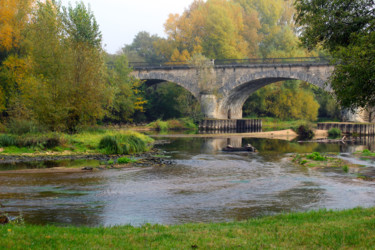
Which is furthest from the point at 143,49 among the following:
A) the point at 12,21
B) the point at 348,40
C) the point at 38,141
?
the point at 348,40

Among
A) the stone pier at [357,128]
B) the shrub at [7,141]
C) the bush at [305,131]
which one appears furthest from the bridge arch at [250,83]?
the shrub at [7,141]

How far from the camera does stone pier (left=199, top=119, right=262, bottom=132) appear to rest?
60.8 m

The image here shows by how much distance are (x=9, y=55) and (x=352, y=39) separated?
120 feet

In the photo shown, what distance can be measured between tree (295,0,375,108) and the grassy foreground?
533 centimetres

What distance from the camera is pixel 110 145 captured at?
2916 cm

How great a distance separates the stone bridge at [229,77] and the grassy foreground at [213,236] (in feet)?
158

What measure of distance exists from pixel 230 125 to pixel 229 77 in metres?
7.43

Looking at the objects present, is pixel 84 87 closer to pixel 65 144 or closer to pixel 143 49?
pixel 65 144

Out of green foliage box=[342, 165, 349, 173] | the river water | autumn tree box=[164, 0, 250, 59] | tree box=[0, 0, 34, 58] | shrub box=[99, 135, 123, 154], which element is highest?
Result: autumn tree box=[164, 0, 250, 59]

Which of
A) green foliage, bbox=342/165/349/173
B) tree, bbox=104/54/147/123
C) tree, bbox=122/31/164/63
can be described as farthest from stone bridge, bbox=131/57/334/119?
green foliage, bbox=342/165/349/173

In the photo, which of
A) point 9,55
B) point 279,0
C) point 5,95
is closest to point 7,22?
point 9,55

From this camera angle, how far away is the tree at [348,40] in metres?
13.7

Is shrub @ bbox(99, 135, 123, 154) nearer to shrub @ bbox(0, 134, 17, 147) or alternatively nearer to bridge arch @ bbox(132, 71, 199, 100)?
shrub @ bbox(0, 134, 17, 147)

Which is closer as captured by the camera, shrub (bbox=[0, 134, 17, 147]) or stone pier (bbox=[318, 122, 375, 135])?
shrub (bbox=[0, 134, 17, 147])
